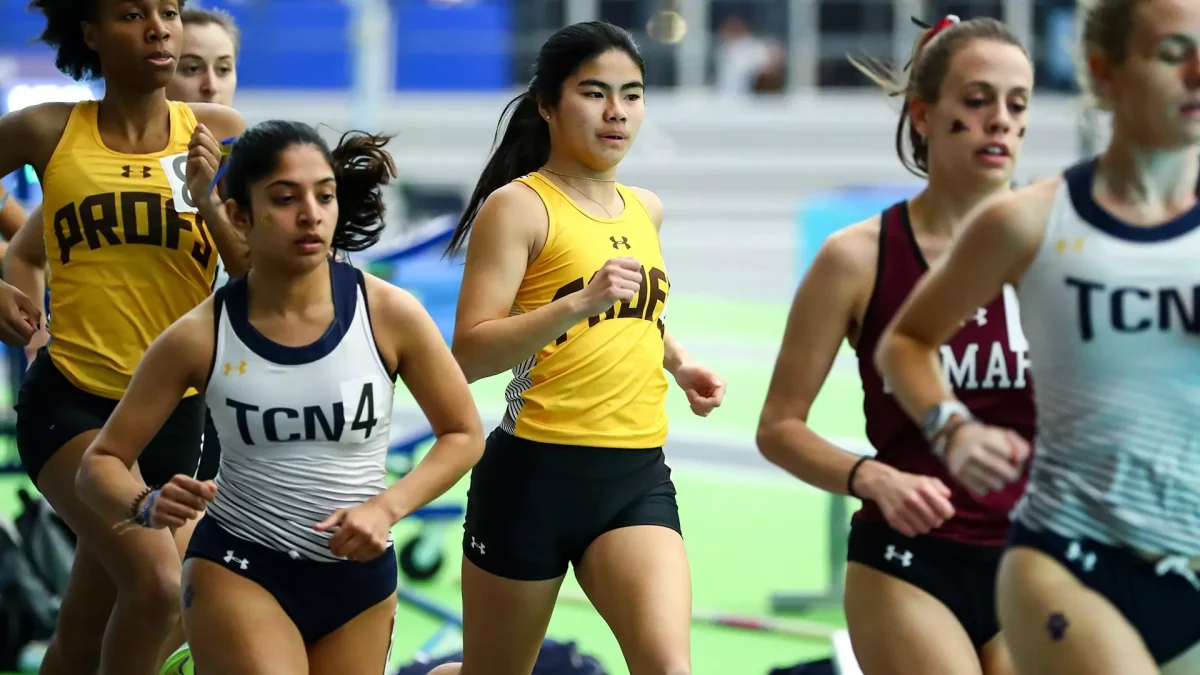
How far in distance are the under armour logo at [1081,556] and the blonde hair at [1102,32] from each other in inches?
29.2

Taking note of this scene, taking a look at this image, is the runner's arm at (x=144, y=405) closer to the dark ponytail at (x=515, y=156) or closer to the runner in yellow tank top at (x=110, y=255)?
the runner in yellow tank top at (x=110, y=255)

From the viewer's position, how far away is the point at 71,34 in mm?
4609

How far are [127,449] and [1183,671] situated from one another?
2.21 metres

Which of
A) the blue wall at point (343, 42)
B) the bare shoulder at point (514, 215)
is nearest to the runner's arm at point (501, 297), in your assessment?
the bare shoulder at point (514, 215)

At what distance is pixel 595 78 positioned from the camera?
428 cm

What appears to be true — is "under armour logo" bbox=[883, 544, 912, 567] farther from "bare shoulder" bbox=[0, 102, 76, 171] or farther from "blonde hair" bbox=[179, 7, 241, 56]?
"blonde hair" bbox=[179, 7, 241, 56]

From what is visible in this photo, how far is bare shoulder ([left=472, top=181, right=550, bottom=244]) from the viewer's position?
415 centimetres

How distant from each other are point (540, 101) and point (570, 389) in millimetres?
782

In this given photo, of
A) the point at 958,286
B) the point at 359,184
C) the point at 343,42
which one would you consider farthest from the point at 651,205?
the point at 343,42

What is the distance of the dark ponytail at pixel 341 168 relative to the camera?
3.70 metres

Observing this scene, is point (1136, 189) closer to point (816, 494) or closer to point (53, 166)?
point (53, 166)

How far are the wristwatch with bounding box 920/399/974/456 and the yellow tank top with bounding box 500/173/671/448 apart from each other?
142 centimetres

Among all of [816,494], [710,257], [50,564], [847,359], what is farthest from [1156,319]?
[710,257]

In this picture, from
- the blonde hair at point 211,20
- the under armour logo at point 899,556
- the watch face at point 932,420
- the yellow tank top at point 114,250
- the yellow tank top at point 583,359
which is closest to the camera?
the watch face at point 932,420
